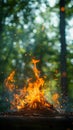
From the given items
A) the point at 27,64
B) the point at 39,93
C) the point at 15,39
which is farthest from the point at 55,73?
the point at 39,93

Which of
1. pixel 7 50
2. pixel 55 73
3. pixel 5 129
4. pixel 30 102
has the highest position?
pixel 7 50

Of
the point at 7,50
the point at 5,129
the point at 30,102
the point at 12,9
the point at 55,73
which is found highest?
the point at 12,9

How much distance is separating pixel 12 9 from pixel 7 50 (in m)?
5.40

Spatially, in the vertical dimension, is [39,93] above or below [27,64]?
below

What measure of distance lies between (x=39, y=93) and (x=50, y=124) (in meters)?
2.49

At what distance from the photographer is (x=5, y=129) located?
823cm

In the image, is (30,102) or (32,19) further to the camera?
(32,19)

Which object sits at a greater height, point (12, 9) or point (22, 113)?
point (12, 9)

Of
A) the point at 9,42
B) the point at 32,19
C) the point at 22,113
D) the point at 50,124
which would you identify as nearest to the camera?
the point at 50,124

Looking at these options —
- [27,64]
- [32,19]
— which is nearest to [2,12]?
[32,19]

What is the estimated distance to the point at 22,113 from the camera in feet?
30.8

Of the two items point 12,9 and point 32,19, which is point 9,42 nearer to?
point 32,19

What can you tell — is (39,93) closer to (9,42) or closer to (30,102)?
(30,102)

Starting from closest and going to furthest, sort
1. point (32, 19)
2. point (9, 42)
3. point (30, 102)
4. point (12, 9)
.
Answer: point (30, 102)
point (12, 9)
point (32, 19)
point (9, 42)
